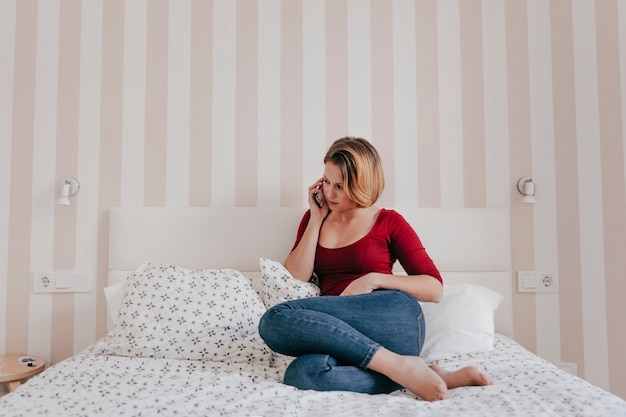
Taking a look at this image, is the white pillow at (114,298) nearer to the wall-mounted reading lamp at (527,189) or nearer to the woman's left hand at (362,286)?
the woman's left hand at (362,286)

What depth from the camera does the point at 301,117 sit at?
231 centimetres

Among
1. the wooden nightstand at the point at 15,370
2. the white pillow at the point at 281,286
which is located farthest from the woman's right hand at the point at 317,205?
the wooden nightstand at the point at 15,370

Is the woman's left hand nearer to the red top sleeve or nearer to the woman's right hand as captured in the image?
the red top sleeve

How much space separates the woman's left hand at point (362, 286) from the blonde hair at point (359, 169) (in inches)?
13.2

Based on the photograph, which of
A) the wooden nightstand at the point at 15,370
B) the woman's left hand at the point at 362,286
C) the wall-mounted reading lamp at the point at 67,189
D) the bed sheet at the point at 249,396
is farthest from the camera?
the wall-mounted reading lamp at the point at 67,189

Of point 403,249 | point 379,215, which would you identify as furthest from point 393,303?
point 379,215

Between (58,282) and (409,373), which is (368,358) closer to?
(409,373)

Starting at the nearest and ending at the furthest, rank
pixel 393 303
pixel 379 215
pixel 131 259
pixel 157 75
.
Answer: pixel 393 303
pixel 379 215
pixel 131 259
pixel 157 75

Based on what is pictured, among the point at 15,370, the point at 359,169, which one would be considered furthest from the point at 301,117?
the point at 15,370

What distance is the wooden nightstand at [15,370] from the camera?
193 centimetres

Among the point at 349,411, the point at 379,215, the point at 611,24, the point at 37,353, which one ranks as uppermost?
the point at 611,24

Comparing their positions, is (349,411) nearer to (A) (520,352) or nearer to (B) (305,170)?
(A) (520,352)

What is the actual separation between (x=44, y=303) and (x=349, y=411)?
5.52 ft

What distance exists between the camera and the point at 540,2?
92.1 inches
